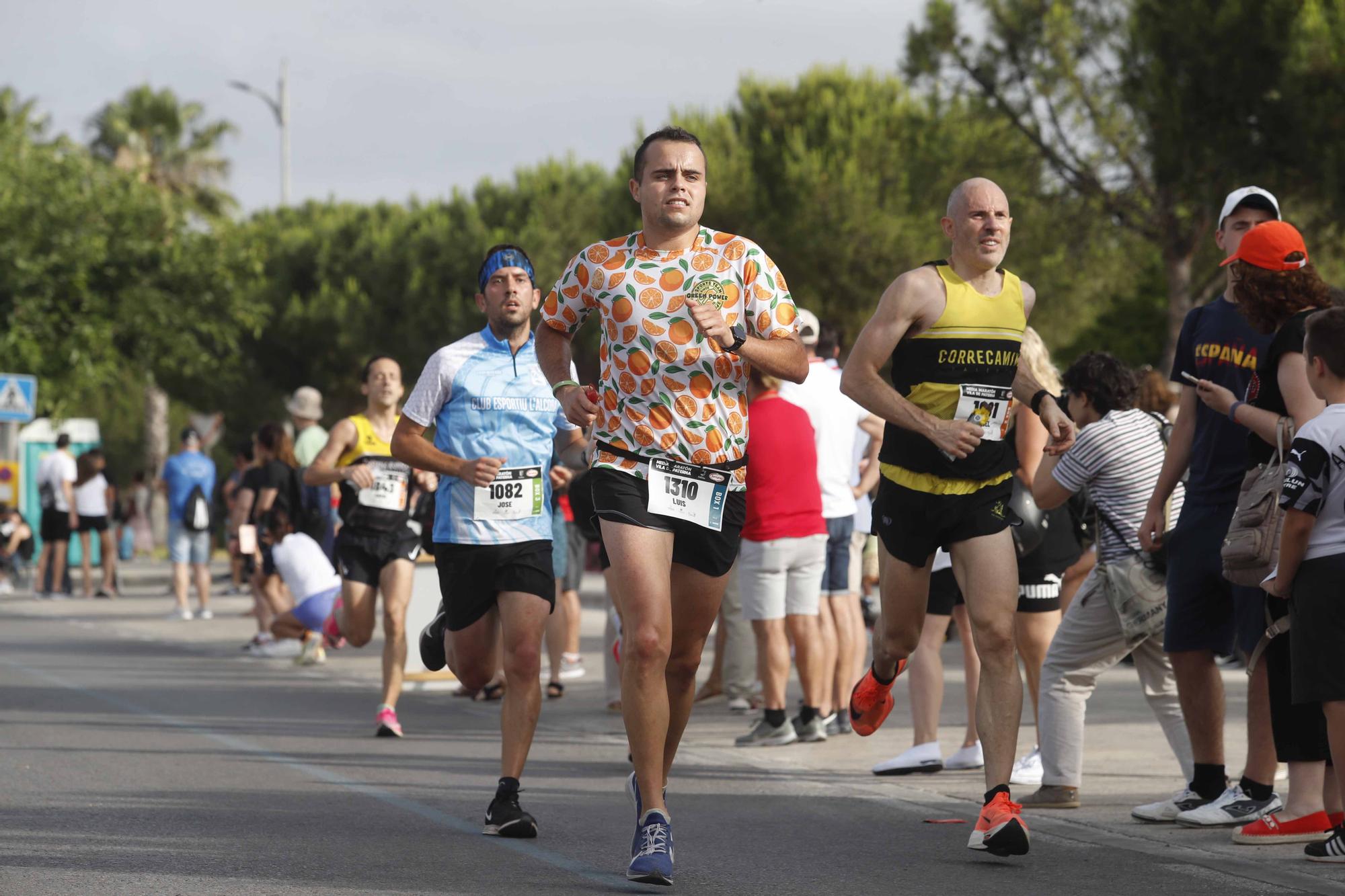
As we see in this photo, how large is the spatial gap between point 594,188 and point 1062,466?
40.5 m

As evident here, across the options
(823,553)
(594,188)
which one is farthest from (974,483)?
(594,188)

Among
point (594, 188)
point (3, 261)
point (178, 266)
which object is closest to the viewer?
point (3, 261)

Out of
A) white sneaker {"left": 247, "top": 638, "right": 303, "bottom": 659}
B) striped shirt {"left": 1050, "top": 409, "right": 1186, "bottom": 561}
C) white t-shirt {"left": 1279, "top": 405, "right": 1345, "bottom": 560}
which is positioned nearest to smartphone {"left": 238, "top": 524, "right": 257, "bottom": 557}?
white sneaker {"left": 247, "top": 638, "right": 303, "bottom": 659}

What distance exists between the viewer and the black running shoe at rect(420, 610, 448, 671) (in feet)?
24.7

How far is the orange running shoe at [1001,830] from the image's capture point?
19.2ft

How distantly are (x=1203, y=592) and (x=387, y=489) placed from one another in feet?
16.5

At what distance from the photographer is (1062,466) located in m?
7.32

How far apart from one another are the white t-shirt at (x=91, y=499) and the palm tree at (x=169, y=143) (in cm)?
2993

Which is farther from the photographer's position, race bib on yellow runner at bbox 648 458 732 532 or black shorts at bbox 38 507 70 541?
black shorts at bbox 38 507 70 541

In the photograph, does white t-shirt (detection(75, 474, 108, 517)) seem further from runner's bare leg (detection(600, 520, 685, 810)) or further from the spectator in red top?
runner's bare leg (detection(600, 520, 685, 810))

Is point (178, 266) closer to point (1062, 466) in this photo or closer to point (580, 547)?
point (580, 547)

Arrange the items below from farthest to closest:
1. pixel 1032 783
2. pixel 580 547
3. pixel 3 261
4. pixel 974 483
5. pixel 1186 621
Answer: pixel 3 261 < pixel 580 547 < pixel 1032 783 < pixel 1186 621 < pixel 974 483

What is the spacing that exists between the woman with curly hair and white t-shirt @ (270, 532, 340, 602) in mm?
8324

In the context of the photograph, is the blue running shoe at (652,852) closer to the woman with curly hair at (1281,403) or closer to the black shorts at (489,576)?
the black shorts at (489,576)
